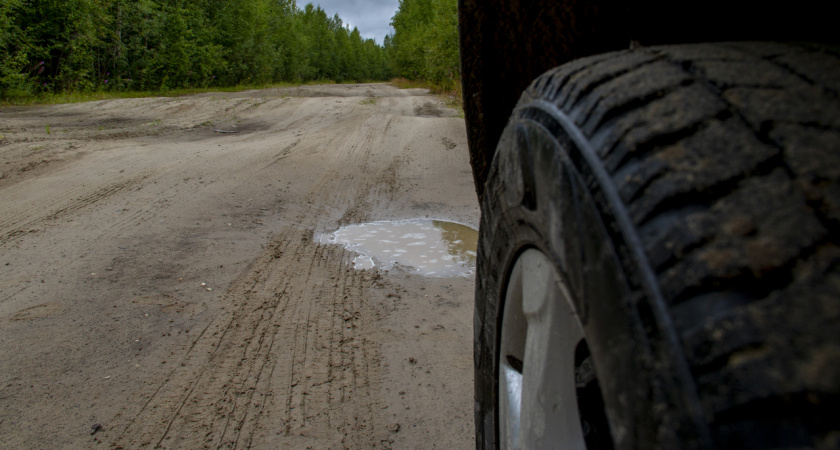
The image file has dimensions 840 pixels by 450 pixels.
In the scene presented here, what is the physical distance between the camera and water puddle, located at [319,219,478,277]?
4117mm

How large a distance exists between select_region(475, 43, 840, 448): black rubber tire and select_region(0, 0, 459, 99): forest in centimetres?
1702

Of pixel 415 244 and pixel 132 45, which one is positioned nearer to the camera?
pixel 415 244

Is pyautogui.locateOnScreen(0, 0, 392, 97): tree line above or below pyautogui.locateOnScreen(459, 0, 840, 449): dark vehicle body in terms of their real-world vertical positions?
above

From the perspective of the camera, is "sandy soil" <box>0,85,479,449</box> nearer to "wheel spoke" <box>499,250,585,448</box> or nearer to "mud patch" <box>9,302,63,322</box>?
"mud patch" <box>9,302,63,322</box>

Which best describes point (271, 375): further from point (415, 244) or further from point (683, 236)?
point (683, 236)

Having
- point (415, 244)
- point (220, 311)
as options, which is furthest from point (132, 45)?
point (220, 311)

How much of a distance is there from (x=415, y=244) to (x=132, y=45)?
83.2ft

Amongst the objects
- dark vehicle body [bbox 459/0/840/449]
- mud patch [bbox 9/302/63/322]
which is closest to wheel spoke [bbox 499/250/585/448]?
dark vehicle body [bbox 459/0/840/449]

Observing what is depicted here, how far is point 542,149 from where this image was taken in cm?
91

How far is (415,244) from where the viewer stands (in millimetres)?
4594

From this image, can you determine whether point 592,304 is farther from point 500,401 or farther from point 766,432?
point 500,401

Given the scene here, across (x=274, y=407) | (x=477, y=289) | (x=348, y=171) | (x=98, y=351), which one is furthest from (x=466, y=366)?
(x=348, y=171)

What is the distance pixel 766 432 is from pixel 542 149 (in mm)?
551

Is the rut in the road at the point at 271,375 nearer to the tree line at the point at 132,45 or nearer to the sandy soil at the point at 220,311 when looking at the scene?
the sandy soil at the point at 220,311
